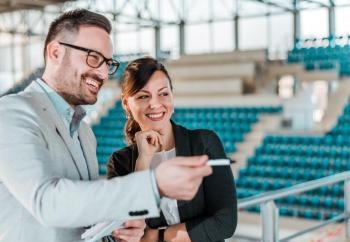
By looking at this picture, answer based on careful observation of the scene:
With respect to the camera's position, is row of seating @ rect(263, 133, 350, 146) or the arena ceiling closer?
row of seating @ rect(263, 133, 350, 146)

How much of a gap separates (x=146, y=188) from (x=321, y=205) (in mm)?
8901

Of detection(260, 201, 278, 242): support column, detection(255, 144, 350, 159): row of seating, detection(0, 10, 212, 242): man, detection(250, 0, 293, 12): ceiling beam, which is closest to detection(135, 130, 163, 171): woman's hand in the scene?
detection(0, 10, 212, 242): man

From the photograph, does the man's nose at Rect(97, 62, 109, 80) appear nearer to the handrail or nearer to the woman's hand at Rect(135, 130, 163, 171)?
the woman's hand at Rect(135, 130, 163, 171)

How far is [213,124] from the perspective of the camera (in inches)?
533

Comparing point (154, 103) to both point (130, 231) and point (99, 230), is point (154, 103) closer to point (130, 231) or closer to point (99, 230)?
point (130, 231)

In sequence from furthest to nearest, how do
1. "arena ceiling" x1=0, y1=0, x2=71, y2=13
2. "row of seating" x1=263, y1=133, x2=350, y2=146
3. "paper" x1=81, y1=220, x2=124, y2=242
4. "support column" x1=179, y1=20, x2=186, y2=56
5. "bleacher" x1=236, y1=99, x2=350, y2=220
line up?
"support column" x1=179, y1=20, x2=186, y2=56, "arena ceiling" x1=0, y1=0, x2=71, y2=13, "row of seating" x1=263, y1=133, x2=350, y2=146, "bleacher" x1=236, y1=99, x2=350, y2=220, "paper" x1=81, y1=220, x2=124, y2=242

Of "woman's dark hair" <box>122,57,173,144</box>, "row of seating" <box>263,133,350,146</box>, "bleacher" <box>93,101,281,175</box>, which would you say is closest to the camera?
"woman's dark hair" <box>122,57,173,144</box>

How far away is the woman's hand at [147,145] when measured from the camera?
5.17 ft

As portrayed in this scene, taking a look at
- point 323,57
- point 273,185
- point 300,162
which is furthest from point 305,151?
point 323,57

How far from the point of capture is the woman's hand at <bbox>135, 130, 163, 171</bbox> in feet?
5.17

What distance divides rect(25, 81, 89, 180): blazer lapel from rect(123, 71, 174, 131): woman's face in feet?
1.93

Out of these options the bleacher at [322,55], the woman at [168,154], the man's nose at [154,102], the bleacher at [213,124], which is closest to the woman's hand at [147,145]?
the woman at [168,154]

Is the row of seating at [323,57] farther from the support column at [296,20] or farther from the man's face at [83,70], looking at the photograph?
the man's face at [83,70]

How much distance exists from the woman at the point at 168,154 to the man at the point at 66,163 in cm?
36
